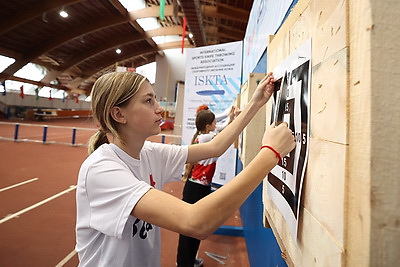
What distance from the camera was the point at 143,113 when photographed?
3.51 feet

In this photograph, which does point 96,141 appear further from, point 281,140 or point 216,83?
point 216,83

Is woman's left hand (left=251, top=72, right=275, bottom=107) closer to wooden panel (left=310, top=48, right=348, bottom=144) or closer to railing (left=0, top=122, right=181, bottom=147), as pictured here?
wooden panel (left=310, top=48, right=348, bottom=144)

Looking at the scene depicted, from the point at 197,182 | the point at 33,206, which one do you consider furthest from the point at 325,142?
the point at 33,206

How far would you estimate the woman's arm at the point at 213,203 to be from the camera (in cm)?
68

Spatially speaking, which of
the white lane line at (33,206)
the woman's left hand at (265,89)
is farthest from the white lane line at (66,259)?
the woman's left hand at (265,89)

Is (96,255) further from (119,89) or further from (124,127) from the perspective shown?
(119,89)

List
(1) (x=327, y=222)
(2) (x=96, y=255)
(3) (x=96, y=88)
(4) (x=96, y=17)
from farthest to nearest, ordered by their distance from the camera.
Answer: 1. (4) (x=96, y=17)
2. (3) (x=96, y=88)
3. (2) (x=96, y=255)
4. (1) (x=327, y=222)

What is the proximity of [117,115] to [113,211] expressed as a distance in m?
0.43

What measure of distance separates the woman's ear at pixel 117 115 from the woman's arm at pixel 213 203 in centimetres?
44

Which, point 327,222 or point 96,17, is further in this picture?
point 96,17

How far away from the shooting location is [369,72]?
16.4 inches

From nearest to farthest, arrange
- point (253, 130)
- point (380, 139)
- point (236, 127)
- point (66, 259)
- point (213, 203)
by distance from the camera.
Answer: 1. point (380, 139)
2. point (213, 203)
3. point (236, 127)
4. point (253, 130)
5. point (66, 259)

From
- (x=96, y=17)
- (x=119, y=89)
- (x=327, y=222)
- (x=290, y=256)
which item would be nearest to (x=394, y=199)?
(x=327, y=222)

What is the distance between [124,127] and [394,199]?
99cm
